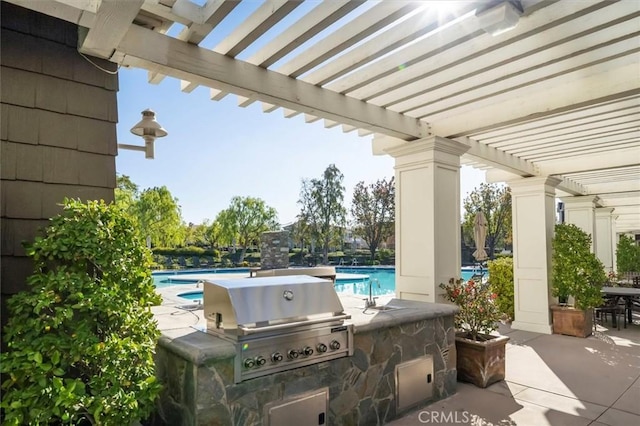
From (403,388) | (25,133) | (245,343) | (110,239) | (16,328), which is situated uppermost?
(25,133)

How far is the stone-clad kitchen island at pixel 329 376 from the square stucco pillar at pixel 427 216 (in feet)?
1.72

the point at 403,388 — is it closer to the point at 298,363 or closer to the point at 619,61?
the point at 298,363

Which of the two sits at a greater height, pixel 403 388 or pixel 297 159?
pixel 297 159

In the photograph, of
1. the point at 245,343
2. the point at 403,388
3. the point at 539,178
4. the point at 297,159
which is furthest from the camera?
the point at 297,159

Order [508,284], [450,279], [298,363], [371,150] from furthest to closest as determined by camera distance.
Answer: [508,284] → [371,150] → [450,279] → [298,363]

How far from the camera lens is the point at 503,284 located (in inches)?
303

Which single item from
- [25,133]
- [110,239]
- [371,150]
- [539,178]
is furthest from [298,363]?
[539,178]

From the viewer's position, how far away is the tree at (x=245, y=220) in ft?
92.1

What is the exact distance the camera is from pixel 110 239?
7.17ft

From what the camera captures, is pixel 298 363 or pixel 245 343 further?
pixel 298 363

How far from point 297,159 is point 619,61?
83.4ft

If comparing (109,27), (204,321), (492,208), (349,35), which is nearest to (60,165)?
(109,27)

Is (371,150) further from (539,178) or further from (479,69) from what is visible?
(539,178)

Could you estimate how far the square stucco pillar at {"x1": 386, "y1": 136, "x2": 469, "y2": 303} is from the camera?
4.49m
